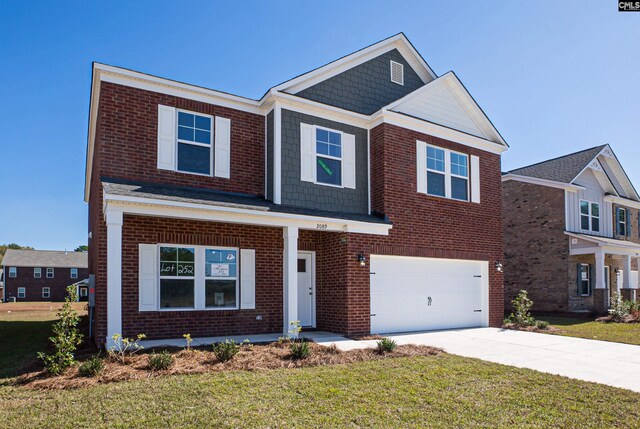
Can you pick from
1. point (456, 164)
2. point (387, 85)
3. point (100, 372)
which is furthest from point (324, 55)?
point (100, 372)

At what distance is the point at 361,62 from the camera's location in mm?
14547

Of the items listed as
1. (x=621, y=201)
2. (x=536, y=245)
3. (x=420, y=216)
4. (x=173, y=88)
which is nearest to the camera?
(x=173, y=88)

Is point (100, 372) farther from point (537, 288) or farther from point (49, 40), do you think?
point (537, 288)

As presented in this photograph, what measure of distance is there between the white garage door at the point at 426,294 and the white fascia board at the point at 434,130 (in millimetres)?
3816

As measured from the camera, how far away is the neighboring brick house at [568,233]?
21000 millimetres

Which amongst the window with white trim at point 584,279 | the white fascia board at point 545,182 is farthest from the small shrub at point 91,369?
the window with white trim at point 584,279

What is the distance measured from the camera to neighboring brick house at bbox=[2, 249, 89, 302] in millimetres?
52844

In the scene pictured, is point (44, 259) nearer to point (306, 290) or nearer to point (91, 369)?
point (306, 290)

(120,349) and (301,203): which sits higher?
(301,203)

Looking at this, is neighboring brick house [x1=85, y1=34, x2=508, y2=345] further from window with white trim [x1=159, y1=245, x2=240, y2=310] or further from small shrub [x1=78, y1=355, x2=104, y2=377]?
small shrub [x1=78, y1=355, x2=104, y2=377]

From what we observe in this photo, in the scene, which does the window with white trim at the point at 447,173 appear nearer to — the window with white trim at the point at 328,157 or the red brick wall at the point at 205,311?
the window with white trim at the point at 328,157

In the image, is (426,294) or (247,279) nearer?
(247,279)

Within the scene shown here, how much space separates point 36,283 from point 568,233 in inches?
2153

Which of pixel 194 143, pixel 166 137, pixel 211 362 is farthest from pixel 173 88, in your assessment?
pixel 211 362
